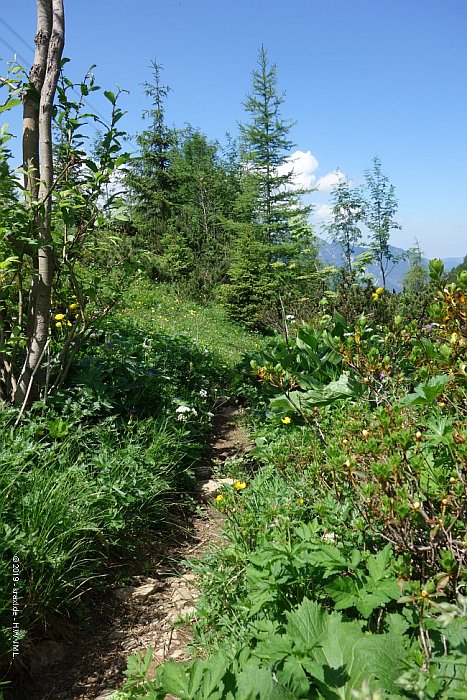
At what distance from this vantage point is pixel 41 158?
3482 millimetres

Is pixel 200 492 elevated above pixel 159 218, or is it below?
below

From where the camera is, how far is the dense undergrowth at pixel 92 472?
229 centimetres

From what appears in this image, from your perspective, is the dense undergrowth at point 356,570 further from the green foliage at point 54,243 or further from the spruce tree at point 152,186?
the spruce tree at point 152,186

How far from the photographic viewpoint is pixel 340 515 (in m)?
2.24

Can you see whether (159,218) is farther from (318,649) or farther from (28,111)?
(318,649)

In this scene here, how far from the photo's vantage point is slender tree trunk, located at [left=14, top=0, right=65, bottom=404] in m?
3.42

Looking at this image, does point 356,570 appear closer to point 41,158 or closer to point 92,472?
point 92,472

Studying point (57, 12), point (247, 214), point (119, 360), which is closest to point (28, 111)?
point (57, 12)

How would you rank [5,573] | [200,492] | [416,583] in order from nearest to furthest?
1. [416,583]
2. [5,573]
3. [200,492]

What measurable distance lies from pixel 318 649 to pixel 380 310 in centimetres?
557

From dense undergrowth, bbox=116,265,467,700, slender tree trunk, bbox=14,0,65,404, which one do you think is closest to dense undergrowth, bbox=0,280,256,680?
slender tree trunk, bbox=14,0,65,404

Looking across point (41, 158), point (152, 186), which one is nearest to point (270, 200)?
point (152, 186)

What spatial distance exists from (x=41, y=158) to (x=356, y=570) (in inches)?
129

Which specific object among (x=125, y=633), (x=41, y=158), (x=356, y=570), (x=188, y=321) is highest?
(x=41, y=158)
